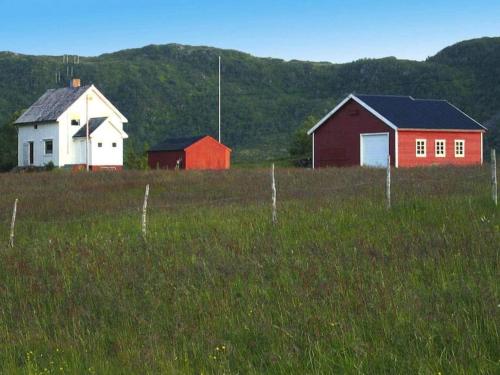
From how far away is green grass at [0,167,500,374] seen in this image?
7734 millimetres

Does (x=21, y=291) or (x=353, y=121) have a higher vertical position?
(x=353, y=121)

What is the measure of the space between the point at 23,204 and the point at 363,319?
1936 cm

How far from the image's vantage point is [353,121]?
48500 millimetres

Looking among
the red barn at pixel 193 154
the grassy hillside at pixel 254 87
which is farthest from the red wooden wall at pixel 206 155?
the grassy hillside at pixel 254 87

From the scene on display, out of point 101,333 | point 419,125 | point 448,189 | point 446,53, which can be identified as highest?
point 446,53

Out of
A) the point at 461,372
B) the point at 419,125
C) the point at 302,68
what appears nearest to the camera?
the point at 461,372

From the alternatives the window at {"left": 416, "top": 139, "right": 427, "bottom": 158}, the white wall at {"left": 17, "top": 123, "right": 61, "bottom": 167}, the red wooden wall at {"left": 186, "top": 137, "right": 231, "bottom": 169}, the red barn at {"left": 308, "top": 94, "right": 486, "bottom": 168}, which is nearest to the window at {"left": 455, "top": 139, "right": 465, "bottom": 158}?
the red barn at {"left": 308, "top": 94, "right": 486, "bottom": 168}

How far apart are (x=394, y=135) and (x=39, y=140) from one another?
27673 millimetres

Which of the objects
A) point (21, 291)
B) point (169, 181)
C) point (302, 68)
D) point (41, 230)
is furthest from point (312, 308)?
point (302, 68)

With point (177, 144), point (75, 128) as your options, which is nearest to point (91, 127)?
point (75, 128)

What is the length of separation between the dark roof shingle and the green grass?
2889 centimetres

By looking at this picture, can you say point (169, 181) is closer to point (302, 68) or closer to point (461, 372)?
point (461, 372)

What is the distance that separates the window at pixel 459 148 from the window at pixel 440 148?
40.2 inches

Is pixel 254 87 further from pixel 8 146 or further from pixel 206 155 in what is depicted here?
pixel 206 155
